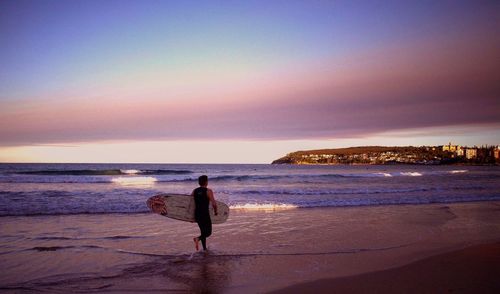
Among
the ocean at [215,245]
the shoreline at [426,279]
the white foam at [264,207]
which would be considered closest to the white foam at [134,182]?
the ocean at [215,245]

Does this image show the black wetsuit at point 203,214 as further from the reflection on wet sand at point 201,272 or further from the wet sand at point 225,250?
the reflection on wet sand at point 201,272

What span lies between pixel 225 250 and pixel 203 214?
0.94m

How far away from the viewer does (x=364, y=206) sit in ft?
61.1

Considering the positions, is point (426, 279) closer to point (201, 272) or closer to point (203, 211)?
point (201, 272)

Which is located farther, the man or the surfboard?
the surfboard

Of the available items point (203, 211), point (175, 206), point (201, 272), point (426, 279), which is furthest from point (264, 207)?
point (426, 279)

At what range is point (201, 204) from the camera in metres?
8.99

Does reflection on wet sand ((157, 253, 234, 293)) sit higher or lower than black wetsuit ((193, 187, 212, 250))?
lower

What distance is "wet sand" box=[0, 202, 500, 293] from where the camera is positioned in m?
6.52

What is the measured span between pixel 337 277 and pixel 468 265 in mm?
2668

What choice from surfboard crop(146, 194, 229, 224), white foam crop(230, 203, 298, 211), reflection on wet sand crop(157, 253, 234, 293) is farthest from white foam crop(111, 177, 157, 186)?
reflection on wet sand crop(157, 253, 234, 293)

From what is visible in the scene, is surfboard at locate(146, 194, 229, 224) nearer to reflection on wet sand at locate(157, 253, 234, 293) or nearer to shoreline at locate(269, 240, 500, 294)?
reflection on wet sand at locate(157, 253, 234, 293)

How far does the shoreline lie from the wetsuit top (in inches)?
130

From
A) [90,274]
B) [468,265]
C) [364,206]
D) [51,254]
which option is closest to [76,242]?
[51,254]
